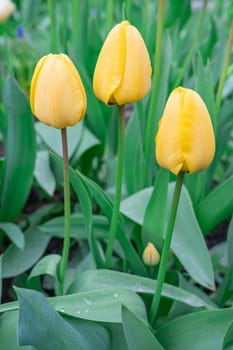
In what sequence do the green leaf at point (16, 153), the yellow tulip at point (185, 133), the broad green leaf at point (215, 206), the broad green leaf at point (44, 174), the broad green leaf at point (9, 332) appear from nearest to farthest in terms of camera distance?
the yellow tulip at point (185, 133), the broad green leaf at point (9, 332), the broad green leaf at point (215, 206), the green leaf at point (16, 153), the broad green leaf at point (44, 174)

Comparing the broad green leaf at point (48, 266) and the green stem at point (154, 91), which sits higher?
the green stem at point (154, 91)

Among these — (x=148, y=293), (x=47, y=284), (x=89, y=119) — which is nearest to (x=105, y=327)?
(x=148, y=293)

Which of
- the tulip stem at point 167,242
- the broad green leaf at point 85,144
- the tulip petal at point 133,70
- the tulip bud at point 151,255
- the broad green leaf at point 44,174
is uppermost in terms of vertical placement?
the tulip petal at point 133,70

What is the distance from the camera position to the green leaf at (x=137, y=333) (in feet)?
2.47

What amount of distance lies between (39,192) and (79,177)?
Answer: 26.1 inches

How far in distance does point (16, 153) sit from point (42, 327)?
0.51 meters

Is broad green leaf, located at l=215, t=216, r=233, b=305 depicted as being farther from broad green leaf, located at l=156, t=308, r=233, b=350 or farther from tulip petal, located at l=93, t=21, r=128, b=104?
tulip petal, located at l=93, t=21, r=128, b=104

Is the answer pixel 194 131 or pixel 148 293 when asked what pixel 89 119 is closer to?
pixel 148 293

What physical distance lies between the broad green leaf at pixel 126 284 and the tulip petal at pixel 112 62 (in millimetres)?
324

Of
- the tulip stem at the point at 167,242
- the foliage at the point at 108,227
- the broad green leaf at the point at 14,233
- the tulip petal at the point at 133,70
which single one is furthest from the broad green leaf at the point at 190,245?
the tulip petal at the point at 133,70

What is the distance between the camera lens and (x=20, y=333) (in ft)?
2.39

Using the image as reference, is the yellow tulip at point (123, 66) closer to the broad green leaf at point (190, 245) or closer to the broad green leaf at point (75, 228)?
the broad green leaf at point (190, 245)

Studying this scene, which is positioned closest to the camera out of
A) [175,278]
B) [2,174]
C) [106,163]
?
[175,278]

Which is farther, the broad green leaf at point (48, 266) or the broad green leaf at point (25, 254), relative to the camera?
the broad green leaf at point (25, 254)
